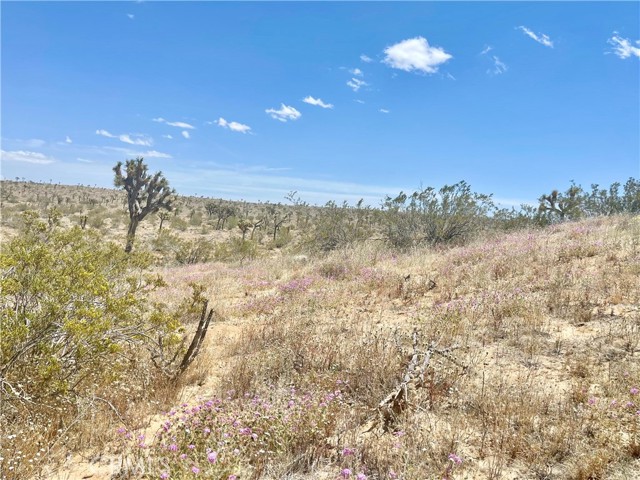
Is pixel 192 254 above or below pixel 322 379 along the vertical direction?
below

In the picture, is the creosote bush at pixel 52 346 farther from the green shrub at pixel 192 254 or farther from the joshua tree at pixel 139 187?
the joshua tree at pixel 139 187

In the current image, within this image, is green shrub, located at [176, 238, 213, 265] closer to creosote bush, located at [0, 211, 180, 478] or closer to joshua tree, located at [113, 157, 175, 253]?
joshua tree, located at [113, 157, 175, 253]

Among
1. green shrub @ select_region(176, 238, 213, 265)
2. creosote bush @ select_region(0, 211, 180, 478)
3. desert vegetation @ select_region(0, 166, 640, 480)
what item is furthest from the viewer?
green shrub @ select_region(176, 238, 213, 265)

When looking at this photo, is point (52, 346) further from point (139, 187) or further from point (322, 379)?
point (139, 187)

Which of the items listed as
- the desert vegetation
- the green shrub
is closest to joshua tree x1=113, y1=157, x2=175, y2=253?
the green shrub

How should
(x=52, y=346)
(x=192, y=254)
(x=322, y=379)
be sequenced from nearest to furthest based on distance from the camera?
(x=52, y=346)
(x=322, y=379)
(x=192, y=254)

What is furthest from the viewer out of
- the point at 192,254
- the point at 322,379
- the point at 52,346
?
the point at 192,254

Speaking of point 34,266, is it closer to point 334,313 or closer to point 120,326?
point 120,326

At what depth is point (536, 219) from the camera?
70.9ft

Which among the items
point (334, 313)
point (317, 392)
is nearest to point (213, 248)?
point (334, 313)

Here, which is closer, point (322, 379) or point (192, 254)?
point (322, 379)

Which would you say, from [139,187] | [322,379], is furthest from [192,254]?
[322,379]

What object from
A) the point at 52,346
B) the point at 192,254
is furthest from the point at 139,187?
the point at 52,346

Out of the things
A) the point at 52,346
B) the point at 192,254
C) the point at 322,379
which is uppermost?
the point at 52,346
